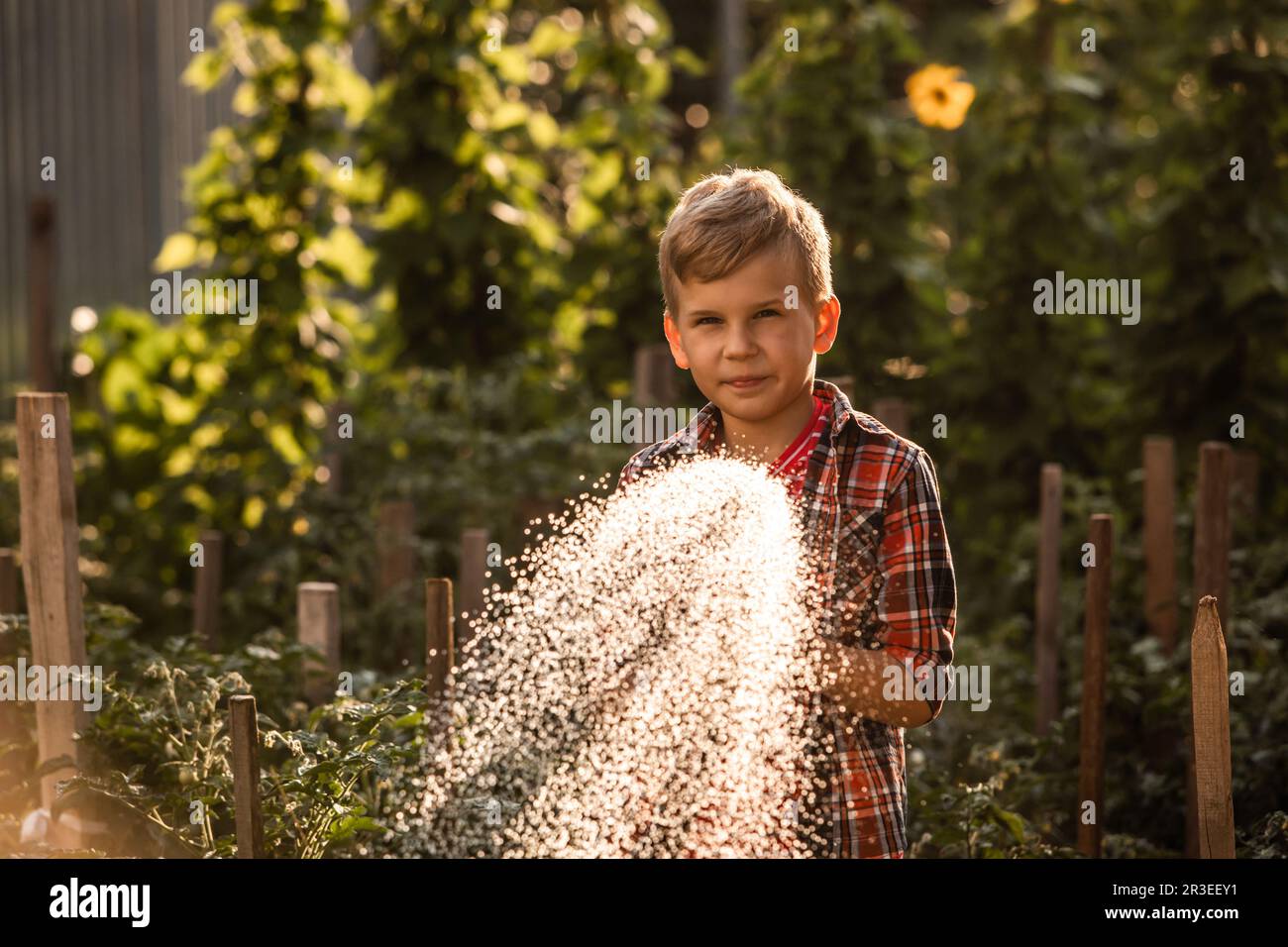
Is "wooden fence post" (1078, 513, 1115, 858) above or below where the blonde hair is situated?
below

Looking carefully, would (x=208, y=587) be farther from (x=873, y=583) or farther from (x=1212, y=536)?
(x=1212, y=536)

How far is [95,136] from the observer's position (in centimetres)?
793

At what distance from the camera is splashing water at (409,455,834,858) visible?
7.22ft

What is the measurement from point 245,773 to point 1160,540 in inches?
103

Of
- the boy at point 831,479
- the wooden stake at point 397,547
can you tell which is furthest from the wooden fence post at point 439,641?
the wooden stake at point 397,547

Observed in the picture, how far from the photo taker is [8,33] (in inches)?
298

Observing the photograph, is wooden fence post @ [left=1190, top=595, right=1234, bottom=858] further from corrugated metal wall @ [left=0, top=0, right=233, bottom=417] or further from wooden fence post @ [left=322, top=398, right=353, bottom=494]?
corrugated metal wall @ [left=0, top=0, right=233, bottom=417]

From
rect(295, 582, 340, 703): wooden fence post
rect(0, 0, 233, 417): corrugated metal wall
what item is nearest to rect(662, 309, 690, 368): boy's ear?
rect(295, 582, 340, 703): wooden fence post

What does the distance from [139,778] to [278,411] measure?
8.58ft

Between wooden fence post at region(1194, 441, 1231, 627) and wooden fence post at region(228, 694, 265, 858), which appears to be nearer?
wooden fence post at region(228, 694, 265, 858)

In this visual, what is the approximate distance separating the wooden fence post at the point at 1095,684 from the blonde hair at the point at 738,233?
103 cm

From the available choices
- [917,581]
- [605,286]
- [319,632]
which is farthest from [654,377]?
[917,581]

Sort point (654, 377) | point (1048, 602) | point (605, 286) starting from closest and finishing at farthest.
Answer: point (1048, 602)
point (654, 377)
point (605, 286)
